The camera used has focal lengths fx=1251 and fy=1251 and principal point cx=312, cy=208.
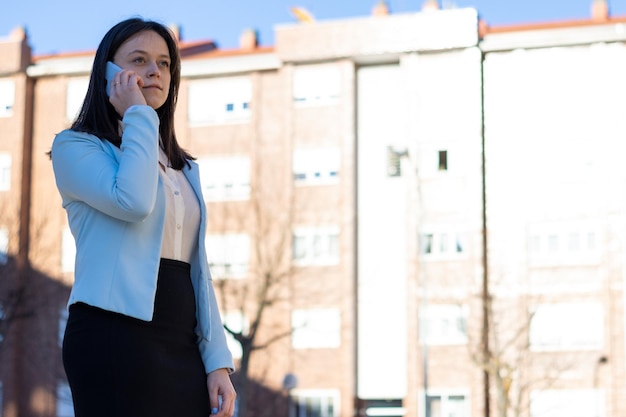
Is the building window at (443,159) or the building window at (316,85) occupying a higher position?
the building window at (316,85)

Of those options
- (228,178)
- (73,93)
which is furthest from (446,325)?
(73,93)

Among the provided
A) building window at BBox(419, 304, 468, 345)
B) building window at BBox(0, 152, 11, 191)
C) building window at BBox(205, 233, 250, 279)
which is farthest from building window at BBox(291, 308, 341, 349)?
building window at BBox(0, 152, 11, 191)

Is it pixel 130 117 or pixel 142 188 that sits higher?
pixel 130 117

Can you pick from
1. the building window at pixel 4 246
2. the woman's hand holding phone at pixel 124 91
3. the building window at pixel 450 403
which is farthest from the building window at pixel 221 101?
the woman's hand holding phone at pixel 124 91

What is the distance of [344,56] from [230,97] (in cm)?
365

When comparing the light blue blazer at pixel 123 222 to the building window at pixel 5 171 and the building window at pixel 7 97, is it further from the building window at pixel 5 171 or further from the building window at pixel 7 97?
the building window at pixel 7 97

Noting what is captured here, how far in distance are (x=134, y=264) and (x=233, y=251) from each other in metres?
32.8

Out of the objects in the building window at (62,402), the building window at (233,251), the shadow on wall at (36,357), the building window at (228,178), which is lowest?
the building window at (62,402)

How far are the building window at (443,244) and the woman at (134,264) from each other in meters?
31.8

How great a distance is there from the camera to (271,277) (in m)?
33.8

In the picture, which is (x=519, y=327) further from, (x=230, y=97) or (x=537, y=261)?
(x=230, y=97)

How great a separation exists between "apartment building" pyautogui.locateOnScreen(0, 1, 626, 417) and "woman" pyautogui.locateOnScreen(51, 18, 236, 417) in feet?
98.8

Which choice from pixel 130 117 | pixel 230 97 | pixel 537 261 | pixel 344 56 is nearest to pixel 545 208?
pixel 537 261

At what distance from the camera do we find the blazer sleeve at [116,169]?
2.60 m
